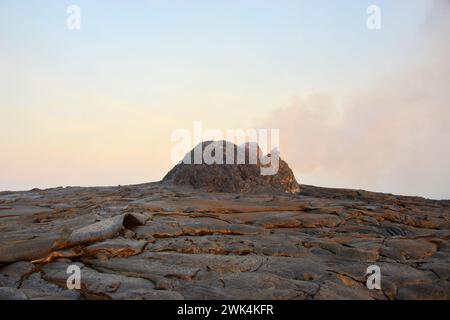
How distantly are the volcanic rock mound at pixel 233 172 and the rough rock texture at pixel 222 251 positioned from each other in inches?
156

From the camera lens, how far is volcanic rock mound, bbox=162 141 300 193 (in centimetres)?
1510

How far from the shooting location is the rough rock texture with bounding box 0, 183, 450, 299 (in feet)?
17.6

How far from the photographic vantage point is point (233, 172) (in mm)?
15531

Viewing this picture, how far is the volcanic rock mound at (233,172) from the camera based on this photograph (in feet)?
49.5

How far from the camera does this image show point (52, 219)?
939cm

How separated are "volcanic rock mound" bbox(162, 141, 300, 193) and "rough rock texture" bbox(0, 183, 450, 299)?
3953 mm

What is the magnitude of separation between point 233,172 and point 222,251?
8.64 m

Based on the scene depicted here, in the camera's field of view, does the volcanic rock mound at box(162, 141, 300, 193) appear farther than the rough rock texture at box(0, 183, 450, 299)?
Yes

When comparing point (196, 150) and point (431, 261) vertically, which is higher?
point (196, 150)
